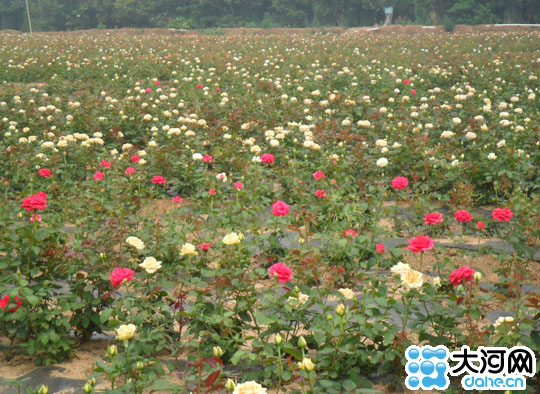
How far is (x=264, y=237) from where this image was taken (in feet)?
10.6

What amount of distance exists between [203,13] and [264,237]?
1658 inches

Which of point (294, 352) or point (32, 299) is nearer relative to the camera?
point (294, 352)

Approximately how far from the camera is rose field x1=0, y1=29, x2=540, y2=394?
2.29 m

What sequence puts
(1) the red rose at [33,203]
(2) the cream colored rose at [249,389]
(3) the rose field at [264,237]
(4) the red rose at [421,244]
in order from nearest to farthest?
1. (2) the cream colored rose at [249,389]
2. (3) the rose field at [264,237]
3. (4) the red rose at [421,244]
4. (1) the red rose at [33,203]

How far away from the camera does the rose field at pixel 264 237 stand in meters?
2.29

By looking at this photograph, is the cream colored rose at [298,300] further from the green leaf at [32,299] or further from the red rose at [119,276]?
the green leaf at [32,299]

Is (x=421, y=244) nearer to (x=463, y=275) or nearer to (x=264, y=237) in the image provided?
(x=463, y=275)

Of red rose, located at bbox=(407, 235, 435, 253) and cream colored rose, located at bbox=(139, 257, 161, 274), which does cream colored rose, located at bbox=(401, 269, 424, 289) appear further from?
cream colored rose, located at bbox=(139, 257, 161, 274)

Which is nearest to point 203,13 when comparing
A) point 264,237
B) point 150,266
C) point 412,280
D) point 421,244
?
point 264,237

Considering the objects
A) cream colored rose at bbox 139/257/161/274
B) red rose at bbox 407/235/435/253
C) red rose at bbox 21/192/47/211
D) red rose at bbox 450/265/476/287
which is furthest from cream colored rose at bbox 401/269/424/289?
red rose at bbox 21/192/47/211

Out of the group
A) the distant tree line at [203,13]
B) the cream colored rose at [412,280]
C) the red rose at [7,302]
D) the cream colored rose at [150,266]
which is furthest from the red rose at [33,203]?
the distant tree line at [203,13]

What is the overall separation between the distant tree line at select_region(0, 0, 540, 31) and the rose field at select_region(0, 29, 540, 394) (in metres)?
31.1

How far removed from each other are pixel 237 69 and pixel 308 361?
10056 millimetres

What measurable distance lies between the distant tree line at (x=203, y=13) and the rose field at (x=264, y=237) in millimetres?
31056
